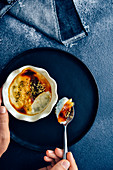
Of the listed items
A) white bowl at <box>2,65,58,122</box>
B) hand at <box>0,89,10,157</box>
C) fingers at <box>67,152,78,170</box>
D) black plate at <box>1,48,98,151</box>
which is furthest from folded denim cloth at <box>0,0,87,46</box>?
fingers at <box>67,152,78,170</box>

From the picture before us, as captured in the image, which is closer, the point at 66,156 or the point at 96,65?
the point at 66,156

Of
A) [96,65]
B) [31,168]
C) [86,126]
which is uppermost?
→ [96,65]

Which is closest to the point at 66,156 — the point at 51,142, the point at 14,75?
the point at 51,142

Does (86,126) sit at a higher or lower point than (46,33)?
lower

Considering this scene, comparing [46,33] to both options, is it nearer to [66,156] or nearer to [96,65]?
[96,65]

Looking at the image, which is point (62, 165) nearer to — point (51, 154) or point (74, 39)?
point (51, 154)
